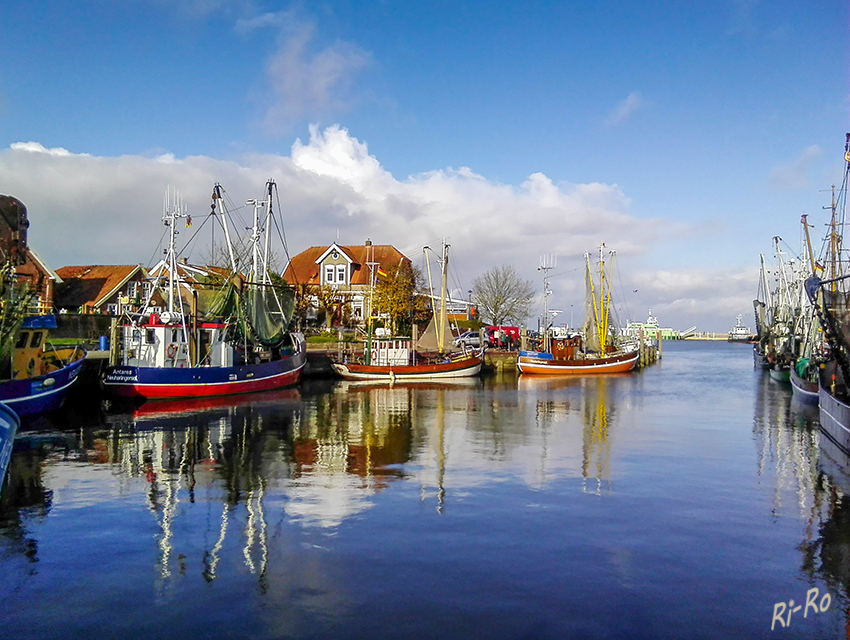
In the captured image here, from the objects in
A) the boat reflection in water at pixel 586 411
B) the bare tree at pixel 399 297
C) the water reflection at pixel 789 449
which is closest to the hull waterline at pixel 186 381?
the boat reflection in water at pixel 586 411

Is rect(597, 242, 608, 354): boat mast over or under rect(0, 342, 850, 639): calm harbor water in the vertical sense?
over

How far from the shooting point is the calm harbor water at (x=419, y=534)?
8992 mm

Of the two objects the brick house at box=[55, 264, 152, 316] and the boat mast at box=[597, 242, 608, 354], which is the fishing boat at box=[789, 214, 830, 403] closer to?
the boat mast at box=[597, 242, 608, 354]

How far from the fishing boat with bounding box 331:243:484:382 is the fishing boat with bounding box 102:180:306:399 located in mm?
6299

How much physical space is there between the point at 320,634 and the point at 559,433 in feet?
A: 60.4

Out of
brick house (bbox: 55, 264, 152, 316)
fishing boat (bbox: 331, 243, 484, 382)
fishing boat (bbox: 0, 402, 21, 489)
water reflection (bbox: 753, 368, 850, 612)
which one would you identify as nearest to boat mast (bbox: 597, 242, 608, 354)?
fishing boat (bbox: 331, 243, 484, 382)

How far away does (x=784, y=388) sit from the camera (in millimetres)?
50125

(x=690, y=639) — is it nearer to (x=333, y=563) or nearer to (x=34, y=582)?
(x=333, y=563)

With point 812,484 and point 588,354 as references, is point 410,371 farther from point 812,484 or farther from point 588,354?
point 812,484

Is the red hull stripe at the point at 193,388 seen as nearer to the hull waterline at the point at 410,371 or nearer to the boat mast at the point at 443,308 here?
the hull waterline at the point at 410,371

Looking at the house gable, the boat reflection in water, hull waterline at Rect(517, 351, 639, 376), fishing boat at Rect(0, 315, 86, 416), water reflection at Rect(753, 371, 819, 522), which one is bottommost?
water reflection at Rect(753, 371, 819, 522)

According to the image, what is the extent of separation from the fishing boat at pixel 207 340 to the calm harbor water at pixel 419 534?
27.6 feet

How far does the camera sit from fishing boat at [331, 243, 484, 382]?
5044cm

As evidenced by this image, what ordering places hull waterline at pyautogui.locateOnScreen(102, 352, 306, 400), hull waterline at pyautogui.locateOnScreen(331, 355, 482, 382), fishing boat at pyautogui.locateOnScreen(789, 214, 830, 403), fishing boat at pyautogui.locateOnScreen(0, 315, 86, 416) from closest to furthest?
fishing boat at pyautogui.locateOnScreen(0, 315, 86, 416), hull waterline at pyautogui.locateOnScreen(102, 352, 306, 400), fishing boat at pyautogui.locateOnScreen(789, 214, 830, 403), hull waterline at pyautogui.locateOnScreen(331, 355, 482, 382)
